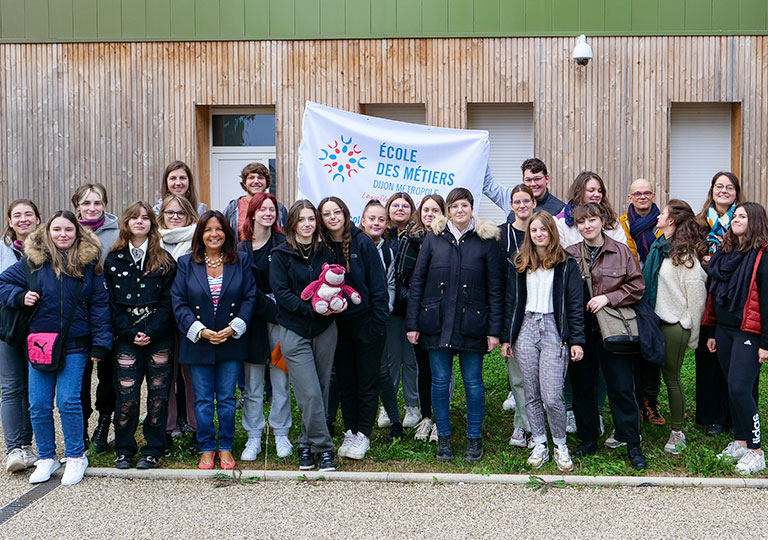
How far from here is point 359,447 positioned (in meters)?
5.97

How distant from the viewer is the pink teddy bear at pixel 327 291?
5.56 m

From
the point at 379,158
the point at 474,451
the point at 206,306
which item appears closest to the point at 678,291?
the point at 474,451

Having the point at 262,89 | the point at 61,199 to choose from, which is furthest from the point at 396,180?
the point at 61,199

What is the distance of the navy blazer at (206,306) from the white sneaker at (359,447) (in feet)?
3.66

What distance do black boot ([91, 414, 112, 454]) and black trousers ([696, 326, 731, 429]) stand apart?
5018 mm

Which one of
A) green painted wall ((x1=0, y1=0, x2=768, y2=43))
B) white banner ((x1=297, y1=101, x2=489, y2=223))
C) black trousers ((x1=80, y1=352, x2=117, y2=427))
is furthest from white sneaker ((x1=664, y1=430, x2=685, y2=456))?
green painted wall ((x1=0, y1=0, x2=768, y2=43))

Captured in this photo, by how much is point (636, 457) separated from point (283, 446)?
107 inches

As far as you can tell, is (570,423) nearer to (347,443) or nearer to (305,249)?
(347,443)

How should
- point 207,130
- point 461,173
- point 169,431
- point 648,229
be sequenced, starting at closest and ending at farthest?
point 169,431 < point 648,229 < point 461,173 < point 207,130

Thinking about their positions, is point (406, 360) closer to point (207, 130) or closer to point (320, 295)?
point (320, 295)

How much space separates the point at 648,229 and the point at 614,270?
44.9 inches

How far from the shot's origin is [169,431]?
6234mm

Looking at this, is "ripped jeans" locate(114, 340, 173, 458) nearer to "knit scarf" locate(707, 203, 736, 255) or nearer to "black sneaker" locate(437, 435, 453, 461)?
"black sneaker" locate(437, 435, 453, 461)

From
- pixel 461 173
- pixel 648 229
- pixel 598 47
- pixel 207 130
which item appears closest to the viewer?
pixel 648 229
